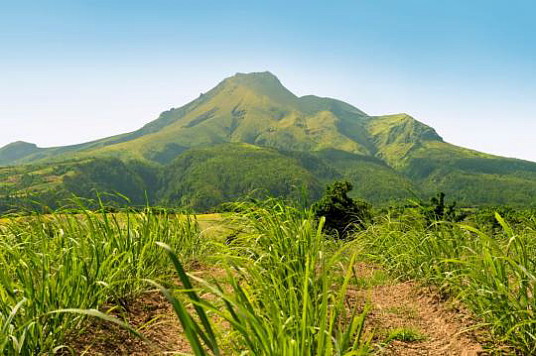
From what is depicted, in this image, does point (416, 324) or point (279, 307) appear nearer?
point (279, 307)

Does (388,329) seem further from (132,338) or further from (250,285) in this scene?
(132,338)

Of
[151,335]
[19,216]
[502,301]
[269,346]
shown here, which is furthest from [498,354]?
[19,216]

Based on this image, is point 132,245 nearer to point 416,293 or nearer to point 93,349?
point 93,349

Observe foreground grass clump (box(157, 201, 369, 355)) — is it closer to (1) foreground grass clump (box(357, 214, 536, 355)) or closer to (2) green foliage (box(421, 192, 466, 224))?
(1) foreground grass clump (box(357, 214, 536, 355))

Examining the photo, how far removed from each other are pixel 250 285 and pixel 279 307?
1.40ft

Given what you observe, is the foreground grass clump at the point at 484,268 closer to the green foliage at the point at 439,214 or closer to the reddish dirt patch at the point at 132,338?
the green foliage at the point at 439,214

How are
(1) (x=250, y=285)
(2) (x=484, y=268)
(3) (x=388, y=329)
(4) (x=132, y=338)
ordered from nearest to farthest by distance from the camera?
(1) (x=250, y=285) → (4) (x=132, y=338) → (2) (x=484, y=268) → (3) (x=388, y=329)

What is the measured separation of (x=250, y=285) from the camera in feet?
10.3

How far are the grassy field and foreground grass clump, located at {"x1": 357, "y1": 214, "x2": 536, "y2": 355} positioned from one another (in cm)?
2

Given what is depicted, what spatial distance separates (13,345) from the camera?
222 cm

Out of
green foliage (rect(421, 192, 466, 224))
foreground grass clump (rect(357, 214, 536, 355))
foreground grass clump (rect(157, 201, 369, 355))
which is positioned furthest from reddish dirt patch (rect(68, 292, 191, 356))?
green foliage (rect(421, 192, 466, 224))

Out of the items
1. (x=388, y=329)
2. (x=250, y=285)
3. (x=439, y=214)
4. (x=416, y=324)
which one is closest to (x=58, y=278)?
(x=250, y=285)

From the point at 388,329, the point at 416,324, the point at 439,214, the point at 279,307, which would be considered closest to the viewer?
the point at 279,307

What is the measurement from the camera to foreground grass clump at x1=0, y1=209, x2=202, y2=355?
2.41m
